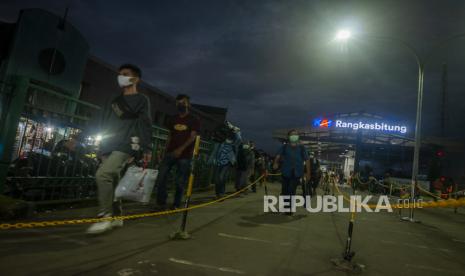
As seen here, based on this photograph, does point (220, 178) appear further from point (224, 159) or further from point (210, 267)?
point (210, 267)

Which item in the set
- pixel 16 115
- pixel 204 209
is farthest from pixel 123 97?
pixel 204 209

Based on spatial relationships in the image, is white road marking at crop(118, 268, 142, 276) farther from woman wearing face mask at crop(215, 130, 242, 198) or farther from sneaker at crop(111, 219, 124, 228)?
woman wearing face mask at crop(215, 130, 242, 198)

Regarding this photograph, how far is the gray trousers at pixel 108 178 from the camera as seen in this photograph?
4.18m

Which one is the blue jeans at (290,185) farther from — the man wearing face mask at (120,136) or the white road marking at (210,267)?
the white road marking at (210,267)

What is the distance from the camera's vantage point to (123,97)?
14.9ft

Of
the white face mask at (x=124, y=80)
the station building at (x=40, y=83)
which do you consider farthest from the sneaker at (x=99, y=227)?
the white face mask at (x=124, y=80)

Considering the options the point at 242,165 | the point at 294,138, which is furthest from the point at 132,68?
the point at 242,165

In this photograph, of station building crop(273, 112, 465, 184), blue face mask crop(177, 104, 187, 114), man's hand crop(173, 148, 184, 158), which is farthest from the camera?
station building crop(273, 112, 465, 184)

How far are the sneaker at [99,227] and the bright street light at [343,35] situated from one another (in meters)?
13.4

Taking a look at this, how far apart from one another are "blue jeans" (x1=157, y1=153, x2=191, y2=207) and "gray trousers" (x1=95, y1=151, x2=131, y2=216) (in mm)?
2002

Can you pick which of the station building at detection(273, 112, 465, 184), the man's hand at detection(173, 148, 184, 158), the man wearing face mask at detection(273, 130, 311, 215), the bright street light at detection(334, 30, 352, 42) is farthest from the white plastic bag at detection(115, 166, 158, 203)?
the station building at detection(273, 112, 465, 184)

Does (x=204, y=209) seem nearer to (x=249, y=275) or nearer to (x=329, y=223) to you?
(x=329, y=223)

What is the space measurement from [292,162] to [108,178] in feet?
15.0

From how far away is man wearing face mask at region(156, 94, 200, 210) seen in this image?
Result: 249 inches
